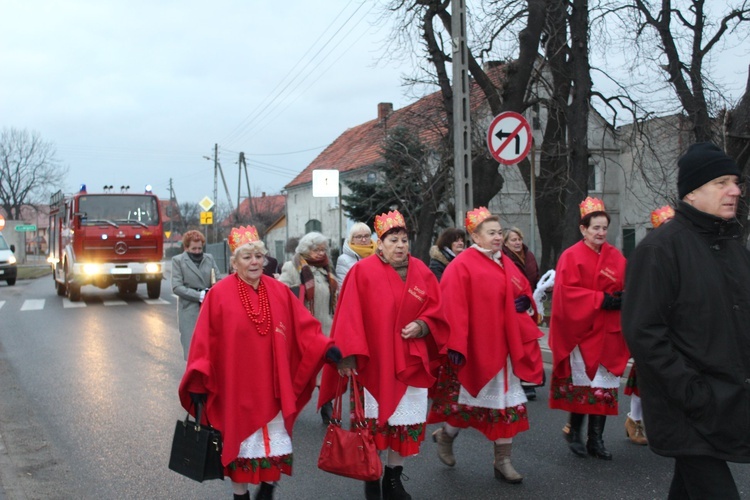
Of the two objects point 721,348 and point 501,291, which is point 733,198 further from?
point 501,291

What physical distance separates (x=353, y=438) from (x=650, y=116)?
14.5 m

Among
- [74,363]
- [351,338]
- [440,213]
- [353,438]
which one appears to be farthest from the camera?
[440,213]

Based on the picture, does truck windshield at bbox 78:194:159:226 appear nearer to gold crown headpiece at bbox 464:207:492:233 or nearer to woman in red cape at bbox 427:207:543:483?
gold crown headpiece at bbox 464:207:492:233

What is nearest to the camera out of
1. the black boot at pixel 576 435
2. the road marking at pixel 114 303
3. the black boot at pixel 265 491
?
the black boot at pixel 265 491

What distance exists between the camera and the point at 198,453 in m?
4.37

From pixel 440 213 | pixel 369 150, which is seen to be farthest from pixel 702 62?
pixel 369 150

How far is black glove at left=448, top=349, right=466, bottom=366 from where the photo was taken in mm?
5398

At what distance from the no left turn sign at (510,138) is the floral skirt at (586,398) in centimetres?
482

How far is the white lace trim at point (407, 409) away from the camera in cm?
517

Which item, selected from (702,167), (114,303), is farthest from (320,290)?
(114,303)

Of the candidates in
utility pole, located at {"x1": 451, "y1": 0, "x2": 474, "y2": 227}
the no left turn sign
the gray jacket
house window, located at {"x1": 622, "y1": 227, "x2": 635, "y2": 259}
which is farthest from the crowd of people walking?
house window, located at {"x1": 622, "y1": 227, "x2": 635, "y2": 259}

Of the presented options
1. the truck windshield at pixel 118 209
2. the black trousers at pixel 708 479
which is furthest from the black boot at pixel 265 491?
the truck windshield at pixel 118 209

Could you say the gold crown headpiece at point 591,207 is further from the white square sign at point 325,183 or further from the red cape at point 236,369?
the white square sign at point 325,183

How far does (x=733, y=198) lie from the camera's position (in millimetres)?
3215
